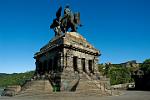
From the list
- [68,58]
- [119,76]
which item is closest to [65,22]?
[68,58]

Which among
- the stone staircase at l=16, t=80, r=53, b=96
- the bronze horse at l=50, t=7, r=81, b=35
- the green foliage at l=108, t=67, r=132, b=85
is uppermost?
the bronze horse at l=50, t=7, r=81, b=35

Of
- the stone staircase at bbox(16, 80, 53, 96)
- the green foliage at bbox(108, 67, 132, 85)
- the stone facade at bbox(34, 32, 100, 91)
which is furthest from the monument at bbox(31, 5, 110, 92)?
the green foliage at bbox(108, 67, 132, 85)

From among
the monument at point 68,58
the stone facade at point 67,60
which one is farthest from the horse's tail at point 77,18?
the stone facade at point 67,60

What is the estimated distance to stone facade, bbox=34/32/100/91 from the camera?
24219 mm

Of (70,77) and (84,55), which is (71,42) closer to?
(84,55)

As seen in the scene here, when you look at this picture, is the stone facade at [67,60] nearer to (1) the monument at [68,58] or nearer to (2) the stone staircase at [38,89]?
(1) the monument at [68,58]

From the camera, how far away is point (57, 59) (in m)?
27.2

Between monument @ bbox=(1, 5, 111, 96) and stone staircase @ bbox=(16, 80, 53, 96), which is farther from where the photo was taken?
monument @ bbox=(1, 5, 111, 96)

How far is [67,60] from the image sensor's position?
26.2 meters

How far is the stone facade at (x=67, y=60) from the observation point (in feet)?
79.5

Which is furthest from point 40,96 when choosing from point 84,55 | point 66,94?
point 84,55

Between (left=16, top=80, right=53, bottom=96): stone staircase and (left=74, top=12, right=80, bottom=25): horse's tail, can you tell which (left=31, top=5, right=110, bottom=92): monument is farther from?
(left=16, top=80, right=53, bottom=96): stone staircase

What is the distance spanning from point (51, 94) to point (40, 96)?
949 millimetres

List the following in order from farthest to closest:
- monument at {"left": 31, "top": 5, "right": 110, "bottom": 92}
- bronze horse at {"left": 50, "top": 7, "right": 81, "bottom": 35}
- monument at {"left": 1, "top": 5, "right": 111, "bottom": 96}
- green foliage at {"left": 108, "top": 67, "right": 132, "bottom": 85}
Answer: green foliage at {"left": 108, "top": 67, "right": 132, "bottom": 85} → bronze horse at {"left": 50, "top": 7, "right": 81, "bottom": 35} → monument at {"left": 31, "top": 5, "right": 110, "bottom": 92} → monument at {"left": 1, "top": 5, "right": 111, "bottom": 96}
